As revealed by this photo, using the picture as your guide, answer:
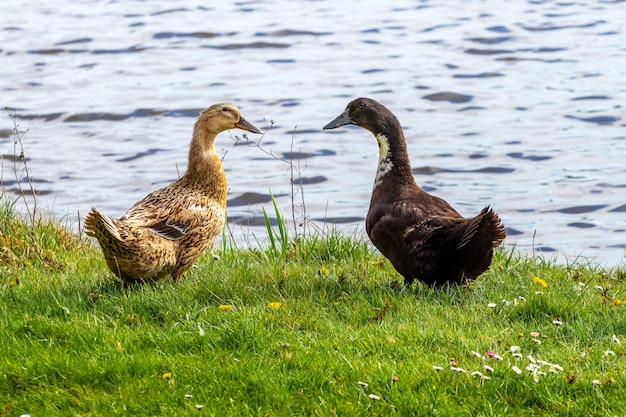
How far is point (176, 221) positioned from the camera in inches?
291

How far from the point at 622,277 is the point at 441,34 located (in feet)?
37.8

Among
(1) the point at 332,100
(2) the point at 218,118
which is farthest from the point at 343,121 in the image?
(1) the point at 332,100

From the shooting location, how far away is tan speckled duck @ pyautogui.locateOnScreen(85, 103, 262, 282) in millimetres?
6840

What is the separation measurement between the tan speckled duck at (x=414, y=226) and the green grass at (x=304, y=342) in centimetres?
17

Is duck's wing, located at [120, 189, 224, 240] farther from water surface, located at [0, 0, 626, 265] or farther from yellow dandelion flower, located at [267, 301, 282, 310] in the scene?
water surface, located at [0, 0, 626, 265]

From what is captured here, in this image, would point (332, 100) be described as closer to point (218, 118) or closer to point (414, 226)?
point (218, 118)

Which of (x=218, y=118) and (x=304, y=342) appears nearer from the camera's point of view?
(x=304, y=342)

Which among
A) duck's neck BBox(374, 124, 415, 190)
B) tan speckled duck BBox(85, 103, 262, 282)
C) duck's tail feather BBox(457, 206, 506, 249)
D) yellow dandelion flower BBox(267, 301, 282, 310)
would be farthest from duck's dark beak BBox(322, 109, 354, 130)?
yellow dandelion flower BBox(267, 301, 282, 310)

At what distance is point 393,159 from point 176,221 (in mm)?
1686

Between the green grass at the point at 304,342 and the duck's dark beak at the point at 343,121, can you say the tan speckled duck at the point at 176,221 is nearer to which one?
the green grass at the point at 304,342

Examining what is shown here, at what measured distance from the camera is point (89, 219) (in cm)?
661

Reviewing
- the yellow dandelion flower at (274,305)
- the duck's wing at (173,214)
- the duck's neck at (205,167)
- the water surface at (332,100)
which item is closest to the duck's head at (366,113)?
the duck's neck at (205,167)

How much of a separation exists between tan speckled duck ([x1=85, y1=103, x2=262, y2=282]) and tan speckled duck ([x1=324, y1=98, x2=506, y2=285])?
1.06 meters

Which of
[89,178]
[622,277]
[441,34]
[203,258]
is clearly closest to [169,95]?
[89,178]
